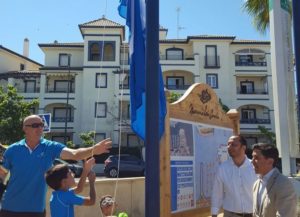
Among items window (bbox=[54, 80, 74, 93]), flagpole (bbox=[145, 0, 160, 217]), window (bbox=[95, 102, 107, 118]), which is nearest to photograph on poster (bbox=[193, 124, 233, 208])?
flagpole (bbox=[145, 0, 160, 217])

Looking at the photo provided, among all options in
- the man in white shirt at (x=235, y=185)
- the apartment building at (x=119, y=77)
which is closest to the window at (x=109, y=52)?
the apartment building at (x=119, y=77)

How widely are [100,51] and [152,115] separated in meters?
44.5

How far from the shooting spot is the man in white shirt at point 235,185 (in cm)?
500

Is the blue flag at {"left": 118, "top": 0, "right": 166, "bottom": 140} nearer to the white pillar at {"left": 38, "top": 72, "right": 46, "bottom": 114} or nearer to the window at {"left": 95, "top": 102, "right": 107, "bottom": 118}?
the window at {"left": 95, "top": 102, "right": 107, "bottom": 118}

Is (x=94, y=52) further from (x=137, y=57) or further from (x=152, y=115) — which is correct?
(x=152, y=115)

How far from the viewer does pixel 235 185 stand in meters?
5.05

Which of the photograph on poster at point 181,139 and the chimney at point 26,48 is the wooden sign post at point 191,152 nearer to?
the photograph on poster at point 181,139

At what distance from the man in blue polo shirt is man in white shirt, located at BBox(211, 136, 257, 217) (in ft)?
5.33

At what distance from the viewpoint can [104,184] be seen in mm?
8492

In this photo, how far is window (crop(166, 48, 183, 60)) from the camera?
48.8 m

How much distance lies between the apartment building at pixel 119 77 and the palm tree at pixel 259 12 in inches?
1107

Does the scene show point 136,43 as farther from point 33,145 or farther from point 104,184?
point 104,184

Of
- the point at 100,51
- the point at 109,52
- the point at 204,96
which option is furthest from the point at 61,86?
the point at 204,96

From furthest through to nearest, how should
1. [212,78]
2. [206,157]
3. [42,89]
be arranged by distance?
[212,78] < [42,89] < [206,157]
